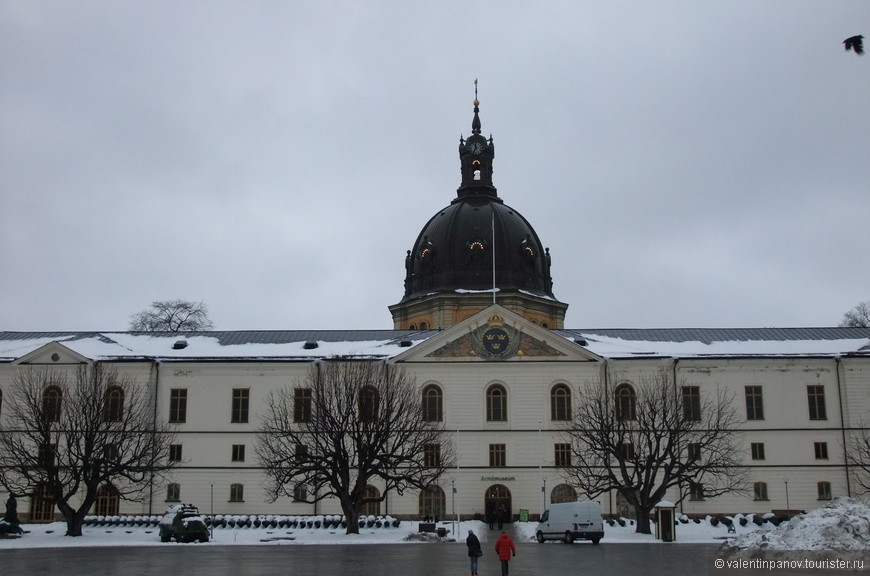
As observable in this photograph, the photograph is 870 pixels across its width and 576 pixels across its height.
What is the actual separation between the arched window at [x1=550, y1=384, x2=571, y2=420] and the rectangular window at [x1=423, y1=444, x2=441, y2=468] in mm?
7953

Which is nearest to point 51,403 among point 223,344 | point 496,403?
point 223,344

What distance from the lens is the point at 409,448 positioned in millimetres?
53844

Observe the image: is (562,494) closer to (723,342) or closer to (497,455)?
(497,455)

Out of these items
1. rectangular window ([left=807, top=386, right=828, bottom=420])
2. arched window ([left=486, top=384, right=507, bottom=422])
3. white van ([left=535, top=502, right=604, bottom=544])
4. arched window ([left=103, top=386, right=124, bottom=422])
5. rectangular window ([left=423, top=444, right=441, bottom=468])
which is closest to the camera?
white van ([left=535, top=502, right=604, bottom=544])

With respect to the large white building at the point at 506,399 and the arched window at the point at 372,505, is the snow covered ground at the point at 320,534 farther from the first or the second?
the large white building at the point at 506,399

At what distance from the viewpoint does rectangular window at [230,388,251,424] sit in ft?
200

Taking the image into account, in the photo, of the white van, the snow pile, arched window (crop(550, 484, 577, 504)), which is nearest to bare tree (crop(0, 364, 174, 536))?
the white van

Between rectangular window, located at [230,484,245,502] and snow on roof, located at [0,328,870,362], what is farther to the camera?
snow on roof, located at [0,328,870,362]

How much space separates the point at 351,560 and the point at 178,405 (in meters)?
30.3

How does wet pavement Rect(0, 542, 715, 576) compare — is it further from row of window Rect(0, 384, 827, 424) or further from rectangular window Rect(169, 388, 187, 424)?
rectangular window Rect(169, 388, 187, 424)

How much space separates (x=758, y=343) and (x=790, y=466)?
8.44 m

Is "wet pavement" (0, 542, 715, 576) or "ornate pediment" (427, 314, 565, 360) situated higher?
"ornate pediment" (427, 314, 565, 360)

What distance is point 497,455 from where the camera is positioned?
195 ft

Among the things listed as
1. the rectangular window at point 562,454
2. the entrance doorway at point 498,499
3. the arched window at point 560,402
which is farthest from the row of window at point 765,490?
the entrance doorway at point 498,499
